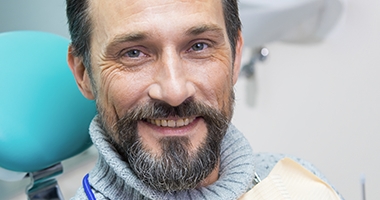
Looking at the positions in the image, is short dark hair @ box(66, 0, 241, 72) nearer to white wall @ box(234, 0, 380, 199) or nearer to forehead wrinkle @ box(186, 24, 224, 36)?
forehead wrinkle @ box(186, 24, 224, 36)

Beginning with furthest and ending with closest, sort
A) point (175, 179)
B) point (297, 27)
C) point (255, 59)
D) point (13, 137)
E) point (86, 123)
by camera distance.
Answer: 1. point (255, 59)
2. point (297, 27)
3. point (86, 123)
4. point (13, 137)
5. point (175, 179)

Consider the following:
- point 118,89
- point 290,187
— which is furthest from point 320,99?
point 118,89

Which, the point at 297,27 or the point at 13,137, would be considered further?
the point at 297,27

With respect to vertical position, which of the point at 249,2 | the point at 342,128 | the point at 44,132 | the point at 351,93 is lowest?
the point at 342,128

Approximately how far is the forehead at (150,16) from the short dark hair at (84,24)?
0.15 ft

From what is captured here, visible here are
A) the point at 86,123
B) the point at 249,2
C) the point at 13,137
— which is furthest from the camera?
the point at 249,2

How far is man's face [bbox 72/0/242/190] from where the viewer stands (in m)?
0.81

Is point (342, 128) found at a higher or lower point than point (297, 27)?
lower

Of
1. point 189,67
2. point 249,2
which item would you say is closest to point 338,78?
point 249,2

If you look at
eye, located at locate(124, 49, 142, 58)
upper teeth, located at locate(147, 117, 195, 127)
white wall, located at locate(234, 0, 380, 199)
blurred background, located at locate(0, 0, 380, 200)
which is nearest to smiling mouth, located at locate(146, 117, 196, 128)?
upper teeth, located at locate(147, 117, 195, 127)

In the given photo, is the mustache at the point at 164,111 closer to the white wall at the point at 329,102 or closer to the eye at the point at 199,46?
the eye at the point at 199,46

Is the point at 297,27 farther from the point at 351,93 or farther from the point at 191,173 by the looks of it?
the point at 191,173

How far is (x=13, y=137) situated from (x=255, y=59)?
45.8 inches

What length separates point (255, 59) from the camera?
1.89 meters
